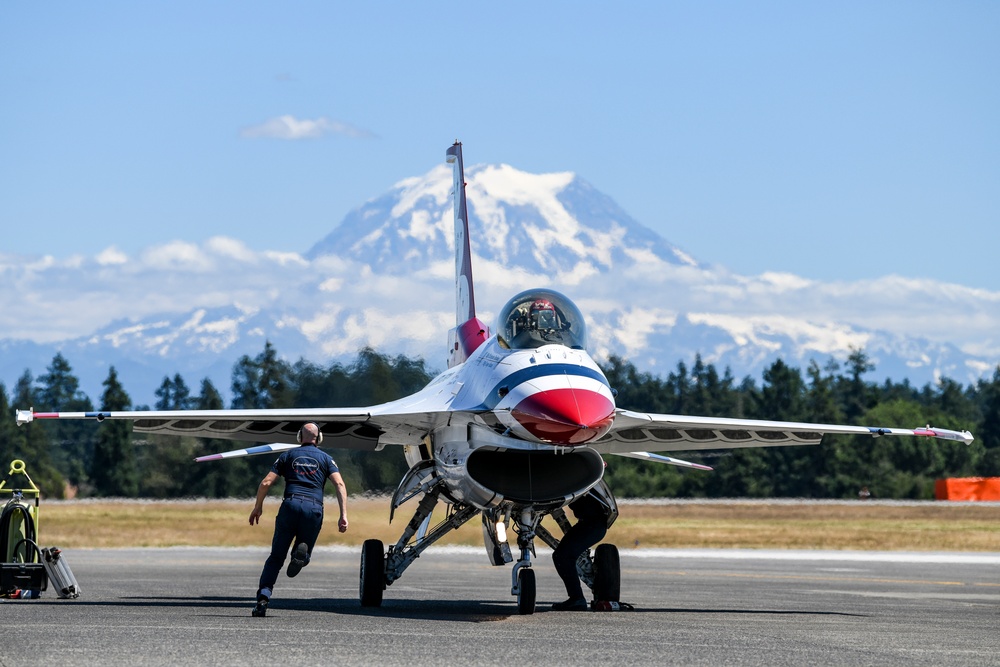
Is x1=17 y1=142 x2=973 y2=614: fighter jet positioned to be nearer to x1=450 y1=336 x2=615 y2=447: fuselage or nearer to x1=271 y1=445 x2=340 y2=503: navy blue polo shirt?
x1=450 y1=336 x2=615 y2=447: fuselage

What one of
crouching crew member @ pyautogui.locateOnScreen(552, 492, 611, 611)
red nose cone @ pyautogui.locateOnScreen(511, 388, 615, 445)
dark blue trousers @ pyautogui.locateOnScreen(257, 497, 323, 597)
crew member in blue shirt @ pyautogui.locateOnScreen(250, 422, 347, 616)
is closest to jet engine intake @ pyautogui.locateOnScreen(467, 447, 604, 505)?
crouching crew member @ pyautogui.locateOnScreen(552, 492, 611, 611)

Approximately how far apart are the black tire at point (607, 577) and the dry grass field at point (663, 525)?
10.9 meters

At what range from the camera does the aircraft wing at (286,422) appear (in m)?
16.7

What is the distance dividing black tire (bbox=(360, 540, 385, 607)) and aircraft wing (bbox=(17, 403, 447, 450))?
5.11 feet

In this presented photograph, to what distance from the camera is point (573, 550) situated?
52.6 feet

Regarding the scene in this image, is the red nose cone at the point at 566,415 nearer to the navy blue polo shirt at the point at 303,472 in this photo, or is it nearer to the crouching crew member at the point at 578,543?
the navy blue polo shirt at the point at 303,472

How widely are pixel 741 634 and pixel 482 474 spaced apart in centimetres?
380

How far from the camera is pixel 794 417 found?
102m

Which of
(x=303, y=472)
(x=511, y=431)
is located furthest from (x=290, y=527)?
(x=511, y=431)

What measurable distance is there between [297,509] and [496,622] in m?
2.24

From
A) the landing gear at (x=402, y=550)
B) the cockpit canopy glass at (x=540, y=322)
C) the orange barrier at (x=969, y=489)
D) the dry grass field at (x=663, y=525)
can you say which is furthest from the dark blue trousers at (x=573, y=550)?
the orange barrier at (x=969, y=489)

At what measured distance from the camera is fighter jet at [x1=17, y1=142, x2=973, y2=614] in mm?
13914

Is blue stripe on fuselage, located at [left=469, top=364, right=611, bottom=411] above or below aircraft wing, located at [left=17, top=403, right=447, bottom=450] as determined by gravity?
above

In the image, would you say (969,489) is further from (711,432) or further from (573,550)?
(573,550)
